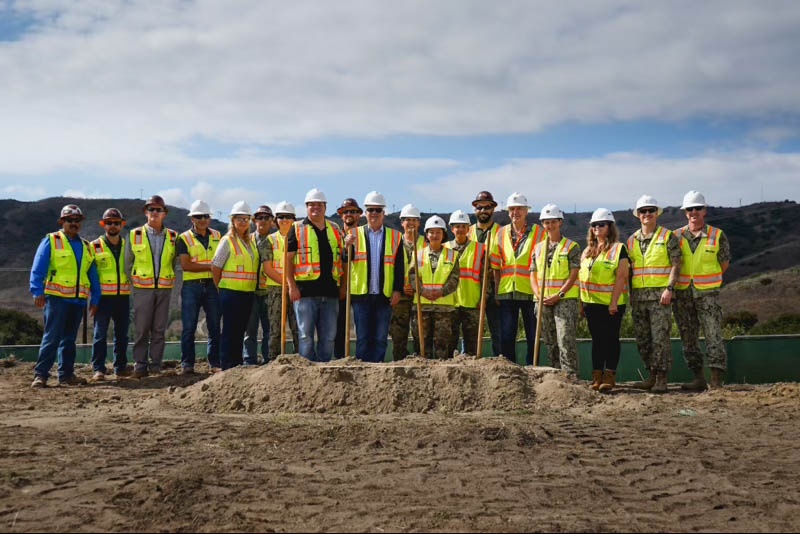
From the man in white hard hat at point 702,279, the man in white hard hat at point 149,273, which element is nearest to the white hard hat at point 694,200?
the man in white hard hat at point 702,279

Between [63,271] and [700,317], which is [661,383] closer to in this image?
[700,317]

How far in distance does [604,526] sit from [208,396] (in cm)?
536

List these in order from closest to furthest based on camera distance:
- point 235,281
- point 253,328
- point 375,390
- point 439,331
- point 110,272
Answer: point 375,390
point 439,331
point 235,281
point 110,272
point 253,328

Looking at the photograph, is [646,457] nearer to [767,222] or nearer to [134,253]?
[134,253]

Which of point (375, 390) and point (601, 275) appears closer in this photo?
point (375, 390)

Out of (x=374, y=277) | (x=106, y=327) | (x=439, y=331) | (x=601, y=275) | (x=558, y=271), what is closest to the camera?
(x=374, y=277)

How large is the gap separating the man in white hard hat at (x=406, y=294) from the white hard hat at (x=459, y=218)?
0.47 m

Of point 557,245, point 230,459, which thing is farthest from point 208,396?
point 557,245

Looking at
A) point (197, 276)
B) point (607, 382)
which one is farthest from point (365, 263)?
point (607, 382)

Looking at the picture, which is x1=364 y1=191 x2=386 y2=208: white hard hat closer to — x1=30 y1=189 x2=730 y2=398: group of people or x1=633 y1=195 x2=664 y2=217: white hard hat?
x1=30 y1=189 x2=730 y2=398: group of people

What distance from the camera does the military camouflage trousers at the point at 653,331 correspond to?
10.2m

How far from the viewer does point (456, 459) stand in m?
6.47

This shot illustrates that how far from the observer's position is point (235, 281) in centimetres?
1073

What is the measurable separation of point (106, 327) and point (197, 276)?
1420 mm
